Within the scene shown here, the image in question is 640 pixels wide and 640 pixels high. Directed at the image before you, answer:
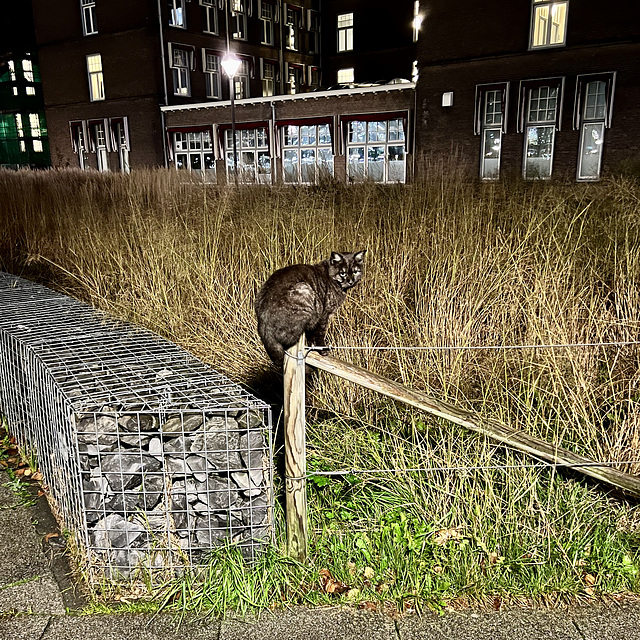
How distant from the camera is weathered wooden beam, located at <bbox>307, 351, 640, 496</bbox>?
263cm

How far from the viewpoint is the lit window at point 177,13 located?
880 inches

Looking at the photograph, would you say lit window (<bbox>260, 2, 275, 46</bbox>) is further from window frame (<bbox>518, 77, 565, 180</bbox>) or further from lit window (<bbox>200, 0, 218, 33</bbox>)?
window frame (<bbox>518, 77, 565, 180</bbox>)

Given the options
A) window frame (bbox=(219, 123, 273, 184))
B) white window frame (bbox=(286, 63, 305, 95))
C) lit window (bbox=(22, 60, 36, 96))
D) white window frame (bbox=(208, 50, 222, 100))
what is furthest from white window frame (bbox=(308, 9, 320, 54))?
lit window (bbox=(22, 60, 36, 96))

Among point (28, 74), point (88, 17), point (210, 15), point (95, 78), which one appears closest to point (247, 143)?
point (210, 15)

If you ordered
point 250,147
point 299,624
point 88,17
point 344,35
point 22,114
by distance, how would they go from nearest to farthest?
point 299,624, point 250,147, point 88,17, point 344,35, point 22,114

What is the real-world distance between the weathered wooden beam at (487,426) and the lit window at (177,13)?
23.3 m

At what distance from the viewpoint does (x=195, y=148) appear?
893 inches

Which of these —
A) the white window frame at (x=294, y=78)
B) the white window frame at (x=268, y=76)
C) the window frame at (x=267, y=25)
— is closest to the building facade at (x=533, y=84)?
the white window frame at (x=268, y=76)

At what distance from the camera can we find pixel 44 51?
25844mm

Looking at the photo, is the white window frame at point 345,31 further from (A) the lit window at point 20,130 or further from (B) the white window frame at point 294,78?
(A) the lit window at point 20,130

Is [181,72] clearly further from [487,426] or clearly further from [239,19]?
[487,426]

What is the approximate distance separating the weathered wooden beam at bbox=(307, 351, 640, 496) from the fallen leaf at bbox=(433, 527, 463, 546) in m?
0.48

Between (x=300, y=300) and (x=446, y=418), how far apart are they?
1121mm

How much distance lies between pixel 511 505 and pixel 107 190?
754 centimetres
